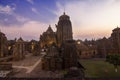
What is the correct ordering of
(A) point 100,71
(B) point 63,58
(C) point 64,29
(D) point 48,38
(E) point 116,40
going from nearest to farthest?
(A) point 100,71, (B) point 63,58, (C) point 64,29, (E) point 116,40, (D) point 48,38

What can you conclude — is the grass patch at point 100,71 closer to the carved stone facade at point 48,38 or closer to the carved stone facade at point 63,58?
the carved stone facade at point 63,58

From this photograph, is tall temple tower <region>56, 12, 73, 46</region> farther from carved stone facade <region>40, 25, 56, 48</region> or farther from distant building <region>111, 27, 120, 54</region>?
distant building <region>111, 27, 120, 54</region>

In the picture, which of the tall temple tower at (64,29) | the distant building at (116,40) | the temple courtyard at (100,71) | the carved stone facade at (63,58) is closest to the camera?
the temple courtyard at (100,71)

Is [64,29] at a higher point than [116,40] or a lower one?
higher

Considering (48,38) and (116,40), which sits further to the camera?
(48,38)

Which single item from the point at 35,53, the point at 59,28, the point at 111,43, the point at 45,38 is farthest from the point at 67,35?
the point at 45,38

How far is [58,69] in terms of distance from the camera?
52.8 meters

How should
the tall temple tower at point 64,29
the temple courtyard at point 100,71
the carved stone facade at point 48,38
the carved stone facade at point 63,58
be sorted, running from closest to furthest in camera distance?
the temple courtyard at point 100,71
the carved stone facade at point 63,58
the tall temple tower at point 64,29
the carved stone facade at point 48,38

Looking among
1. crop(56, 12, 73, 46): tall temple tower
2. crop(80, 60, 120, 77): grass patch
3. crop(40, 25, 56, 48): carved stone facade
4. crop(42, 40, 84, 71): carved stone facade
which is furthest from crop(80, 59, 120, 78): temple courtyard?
crop(40, 25, 56, 48): carved stone facade

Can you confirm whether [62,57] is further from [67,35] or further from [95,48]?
[95,48]

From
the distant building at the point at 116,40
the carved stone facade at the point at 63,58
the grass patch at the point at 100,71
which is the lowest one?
the grass patch at the point at 100,71

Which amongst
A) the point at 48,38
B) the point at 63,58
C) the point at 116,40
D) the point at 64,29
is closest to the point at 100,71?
the point at 63,58

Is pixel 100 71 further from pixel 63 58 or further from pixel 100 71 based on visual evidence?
pixel 63 58

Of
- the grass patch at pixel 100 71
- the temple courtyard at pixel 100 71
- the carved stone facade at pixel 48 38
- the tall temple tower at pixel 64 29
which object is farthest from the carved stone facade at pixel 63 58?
the carved stone facade at pixel 48 38
